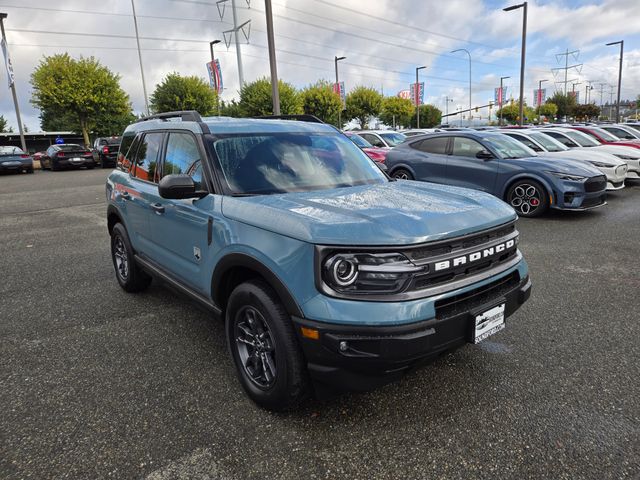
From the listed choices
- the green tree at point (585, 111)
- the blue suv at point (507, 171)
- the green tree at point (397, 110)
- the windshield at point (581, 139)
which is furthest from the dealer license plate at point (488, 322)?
the green tree at point (585, 111)

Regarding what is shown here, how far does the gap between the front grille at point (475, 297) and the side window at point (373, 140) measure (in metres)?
14.0

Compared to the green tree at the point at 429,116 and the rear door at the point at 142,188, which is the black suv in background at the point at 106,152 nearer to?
the rear door at the point at 142,188

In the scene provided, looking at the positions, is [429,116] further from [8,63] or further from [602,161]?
[602,161]

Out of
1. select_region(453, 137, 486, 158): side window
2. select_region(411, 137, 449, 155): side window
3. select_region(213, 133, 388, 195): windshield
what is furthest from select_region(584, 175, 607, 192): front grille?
select_region(213, 133, 388, 195): windshield

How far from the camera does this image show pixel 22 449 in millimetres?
2430

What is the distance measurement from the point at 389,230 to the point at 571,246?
17.4 ft

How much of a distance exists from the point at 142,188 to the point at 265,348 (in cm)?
222

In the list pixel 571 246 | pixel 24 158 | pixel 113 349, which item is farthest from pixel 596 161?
pixel 24 158

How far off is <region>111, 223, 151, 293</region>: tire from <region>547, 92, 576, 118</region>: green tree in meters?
83.3

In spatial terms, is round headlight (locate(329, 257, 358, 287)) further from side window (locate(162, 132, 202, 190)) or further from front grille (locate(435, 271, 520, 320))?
side window (locate(162, 132, 202, 190))

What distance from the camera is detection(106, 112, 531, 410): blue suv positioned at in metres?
2.22

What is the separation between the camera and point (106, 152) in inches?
956

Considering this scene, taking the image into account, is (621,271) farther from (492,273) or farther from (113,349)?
(113,349)

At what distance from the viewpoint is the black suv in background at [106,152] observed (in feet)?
80.0
